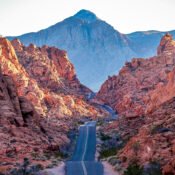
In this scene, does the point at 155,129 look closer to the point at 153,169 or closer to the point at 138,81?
the point at 153,169

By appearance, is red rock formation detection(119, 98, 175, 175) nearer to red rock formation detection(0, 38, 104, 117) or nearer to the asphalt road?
the asphalt road

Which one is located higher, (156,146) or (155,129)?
(155,129)

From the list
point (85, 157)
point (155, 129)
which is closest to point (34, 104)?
point (85, 157)

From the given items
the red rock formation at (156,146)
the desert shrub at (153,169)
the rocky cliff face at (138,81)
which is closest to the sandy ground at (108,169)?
the red rock formation at (156,146)

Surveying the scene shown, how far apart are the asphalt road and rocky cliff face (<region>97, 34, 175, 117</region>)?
2159cm

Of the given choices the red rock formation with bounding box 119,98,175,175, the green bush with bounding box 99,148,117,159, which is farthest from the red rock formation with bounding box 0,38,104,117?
the red rock formation with bounding box 119,98,175,175

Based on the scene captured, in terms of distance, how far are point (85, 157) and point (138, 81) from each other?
2777 inches

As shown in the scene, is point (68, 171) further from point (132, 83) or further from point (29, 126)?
point (132, 83)

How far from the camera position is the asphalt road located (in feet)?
129

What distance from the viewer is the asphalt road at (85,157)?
39469mm

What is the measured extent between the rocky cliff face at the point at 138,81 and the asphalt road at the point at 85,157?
21.6 meters

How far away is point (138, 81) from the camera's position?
122 metres

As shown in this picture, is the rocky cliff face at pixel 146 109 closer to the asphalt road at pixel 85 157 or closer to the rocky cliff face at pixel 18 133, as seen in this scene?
the asphalt road at pixel 85 157

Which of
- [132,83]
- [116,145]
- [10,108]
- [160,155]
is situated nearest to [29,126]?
[10,108]
